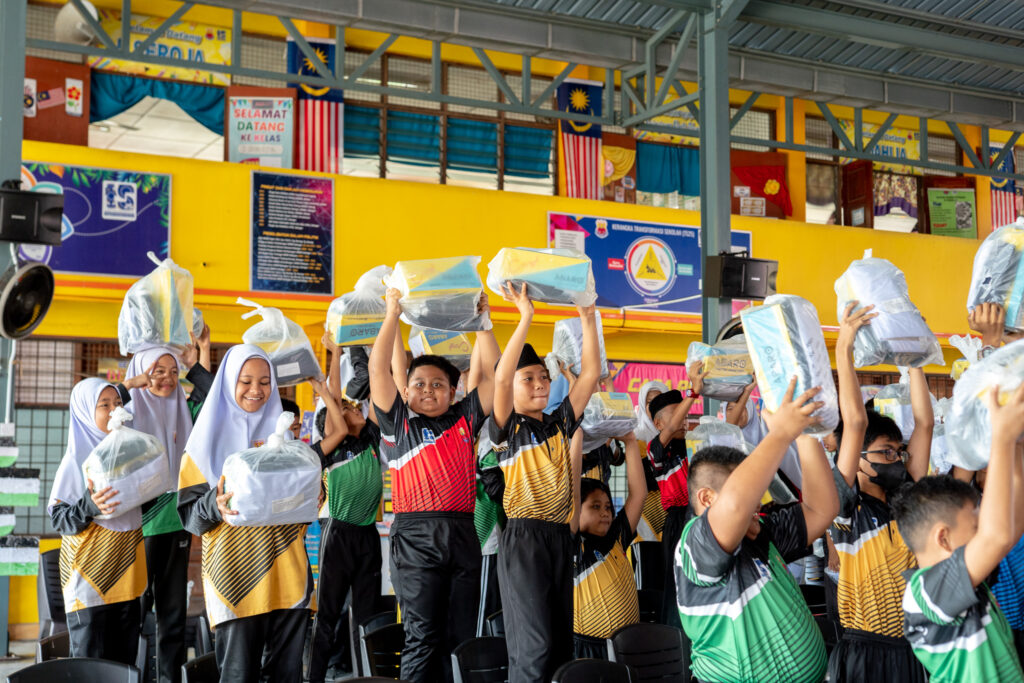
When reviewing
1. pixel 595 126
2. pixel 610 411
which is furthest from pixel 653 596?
pixel 595 126

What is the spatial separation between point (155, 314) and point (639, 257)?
604 centimetres

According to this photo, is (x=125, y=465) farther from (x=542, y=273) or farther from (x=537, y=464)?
(x=542, y=273)

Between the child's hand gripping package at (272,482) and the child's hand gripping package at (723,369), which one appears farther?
the child's hand gripping package at (723,369)

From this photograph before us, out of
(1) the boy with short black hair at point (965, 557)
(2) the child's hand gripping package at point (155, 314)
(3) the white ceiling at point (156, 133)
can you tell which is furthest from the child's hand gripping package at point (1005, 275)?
(3) the white ceiling at point (156, 133)

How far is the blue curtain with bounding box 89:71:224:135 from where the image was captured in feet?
28.9

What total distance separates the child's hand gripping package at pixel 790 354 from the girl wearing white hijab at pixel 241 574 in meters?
1.97

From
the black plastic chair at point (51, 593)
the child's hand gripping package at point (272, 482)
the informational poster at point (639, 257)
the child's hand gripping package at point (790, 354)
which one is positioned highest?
the informational poster at point (639, 257)

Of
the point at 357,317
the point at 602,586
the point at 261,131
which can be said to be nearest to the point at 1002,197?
the point at 261,131

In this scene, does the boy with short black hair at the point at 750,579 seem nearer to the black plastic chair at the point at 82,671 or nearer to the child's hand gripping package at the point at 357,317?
the black plastic chair at the point at 82,671

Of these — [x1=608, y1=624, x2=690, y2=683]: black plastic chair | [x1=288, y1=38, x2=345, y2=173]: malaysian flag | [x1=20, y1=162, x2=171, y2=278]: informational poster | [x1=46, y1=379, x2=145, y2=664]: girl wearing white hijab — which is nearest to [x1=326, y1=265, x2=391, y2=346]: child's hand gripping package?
[x1=46, y1=379, x2=145, y2=664]: girl wearing white hijab

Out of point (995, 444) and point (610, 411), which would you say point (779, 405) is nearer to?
point (995, 444)

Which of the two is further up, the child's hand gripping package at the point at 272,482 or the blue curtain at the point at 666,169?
the blue curtain at the point at 666,169

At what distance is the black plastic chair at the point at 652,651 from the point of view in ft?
12.5

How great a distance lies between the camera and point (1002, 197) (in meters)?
12.7
